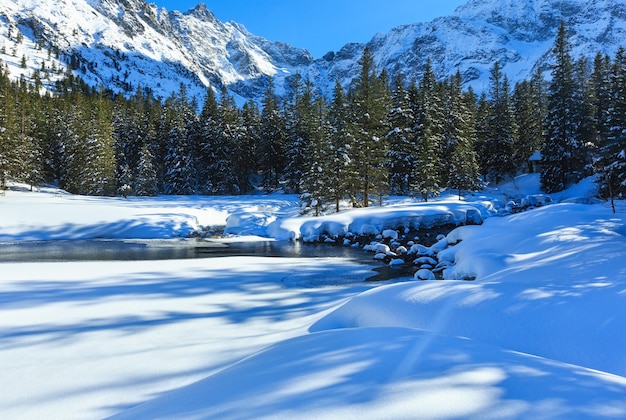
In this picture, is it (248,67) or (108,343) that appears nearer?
(108,343)

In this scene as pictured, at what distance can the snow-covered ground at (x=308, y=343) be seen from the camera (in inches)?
82.6

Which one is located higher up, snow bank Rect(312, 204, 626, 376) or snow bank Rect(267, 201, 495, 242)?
snow bank Rect(267, 201, 495, 242)

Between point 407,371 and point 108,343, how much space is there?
3.35 m

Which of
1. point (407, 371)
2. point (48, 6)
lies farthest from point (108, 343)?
point (48, 6)

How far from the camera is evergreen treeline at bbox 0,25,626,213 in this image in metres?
26.4

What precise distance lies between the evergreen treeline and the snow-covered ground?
721 inches

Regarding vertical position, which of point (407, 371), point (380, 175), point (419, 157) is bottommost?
point (407, 371)

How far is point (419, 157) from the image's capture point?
2952 cm

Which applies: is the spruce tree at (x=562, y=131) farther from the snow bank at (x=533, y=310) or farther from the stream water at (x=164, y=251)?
the snow bank at (x=533, y=310)

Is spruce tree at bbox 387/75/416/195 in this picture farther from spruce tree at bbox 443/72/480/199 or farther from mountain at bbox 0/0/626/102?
mountain at bbox 0/0/626/102

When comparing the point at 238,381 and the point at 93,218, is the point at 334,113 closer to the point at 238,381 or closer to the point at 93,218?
A: the point at 93,218

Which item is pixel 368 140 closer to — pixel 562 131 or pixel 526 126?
pixel 562 131

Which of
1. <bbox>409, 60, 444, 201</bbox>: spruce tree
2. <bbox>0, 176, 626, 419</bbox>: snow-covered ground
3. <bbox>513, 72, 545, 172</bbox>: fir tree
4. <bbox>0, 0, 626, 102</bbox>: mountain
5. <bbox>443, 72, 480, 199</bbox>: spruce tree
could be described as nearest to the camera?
<bbox>0, 176, 626, 419</bbox>: snow-covered ground

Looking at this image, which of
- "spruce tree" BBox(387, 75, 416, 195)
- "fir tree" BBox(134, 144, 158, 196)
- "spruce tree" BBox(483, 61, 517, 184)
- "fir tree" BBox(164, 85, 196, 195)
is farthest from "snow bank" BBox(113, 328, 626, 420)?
"fir tree" BBox(164, 85, 196, 195)
